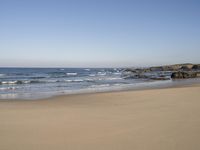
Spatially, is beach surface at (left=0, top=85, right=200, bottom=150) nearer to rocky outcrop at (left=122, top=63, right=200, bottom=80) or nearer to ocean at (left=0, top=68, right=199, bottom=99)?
ocean at (left=0, top=68, right=199, bottom=99)

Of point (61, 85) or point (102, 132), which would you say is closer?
point (102, 132)

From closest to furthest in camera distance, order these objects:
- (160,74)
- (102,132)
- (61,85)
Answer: (102,132)
(61,85)
(160,74)

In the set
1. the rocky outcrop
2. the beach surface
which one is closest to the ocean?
the rocky outcrop

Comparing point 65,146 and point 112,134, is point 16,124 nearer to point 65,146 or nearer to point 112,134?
point 65,146

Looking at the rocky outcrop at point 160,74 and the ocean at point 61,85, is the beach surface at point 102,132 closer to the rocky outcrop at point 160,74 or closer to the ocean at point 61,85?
the ocean at point 61,85

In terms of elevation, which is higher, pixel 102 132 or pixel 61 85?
pixel 102 132

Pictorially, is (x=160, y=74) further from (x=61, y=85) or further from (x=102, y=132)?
(x=102, y=132)

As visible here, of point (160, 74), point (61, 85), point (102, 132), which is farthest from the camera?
point (160, 74)

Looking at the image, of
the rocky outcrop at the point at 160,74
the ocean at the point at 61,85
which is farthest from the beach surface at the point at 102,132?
the rocky outcrop at the point at 160,74

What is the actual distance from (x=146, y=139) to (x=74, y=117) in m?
2.79

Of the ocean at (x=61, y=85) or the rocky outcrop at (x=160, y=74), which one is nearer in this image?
the ocean at (x=61, y=85)

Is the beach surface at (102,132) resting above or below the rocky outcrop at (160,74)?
above

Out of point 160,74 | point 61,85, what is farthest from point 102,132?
point 160,74

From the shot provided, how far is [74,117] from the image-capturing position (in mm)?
6684
